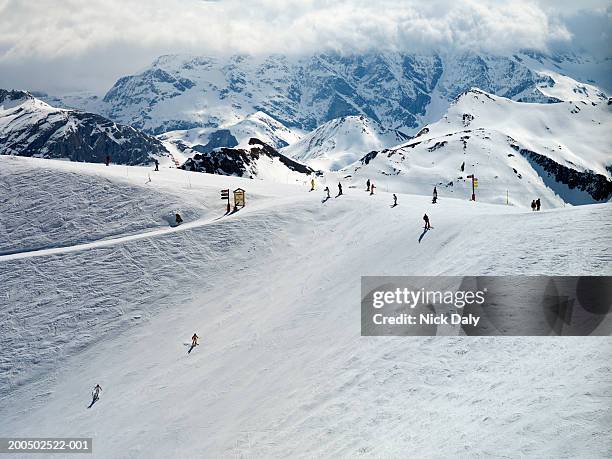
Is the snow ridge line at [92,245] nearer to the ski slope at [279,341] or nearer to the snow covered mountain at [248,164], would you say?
the ski slope at [279,341]

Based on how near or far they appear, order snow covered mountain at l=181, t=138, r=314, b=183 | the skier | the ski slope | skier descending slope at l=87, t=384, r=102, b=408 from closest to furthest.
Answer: the ski slope → skier descending slope at l=87, t=384, r=102, b=408 → the skier → snow covered mountain at l=181, t=138, r=314, b=183

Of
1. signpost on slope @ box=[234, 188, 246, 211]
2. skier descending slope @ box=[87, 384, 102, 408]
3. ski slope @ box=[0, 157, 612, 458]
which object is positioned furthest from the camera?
signpost on slope @ box=[234, 188, 246, 211]

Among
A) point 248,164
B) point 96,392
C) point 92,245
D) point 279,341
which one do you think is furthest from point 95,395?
point 248,164

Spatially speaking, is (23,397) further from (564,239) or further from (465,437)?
(564,239)

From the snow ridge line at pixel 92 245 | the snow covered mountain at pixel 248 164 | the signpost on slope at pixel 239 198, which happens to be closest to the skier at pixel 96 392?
the snow ridge line at pixel 92 245

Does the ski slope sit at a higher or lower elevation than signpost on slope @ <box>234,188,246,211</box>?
lower

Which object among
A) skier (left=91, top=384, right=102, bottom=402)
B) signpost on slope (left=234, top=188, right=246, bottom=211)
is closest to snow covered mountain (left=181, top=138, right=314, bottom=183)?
signpost on slope (left=234, top=188, right=246, bottom=211)

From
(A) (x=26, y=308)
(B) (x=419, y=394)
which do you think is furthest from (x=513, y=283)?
(A) (x=26, y=308)

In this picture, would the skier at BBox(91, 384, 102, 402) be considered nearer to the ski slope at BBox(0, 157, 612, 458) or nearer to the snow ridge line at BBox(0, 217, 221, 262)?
the ski slope at BBox(0, 157, 612, 458)
